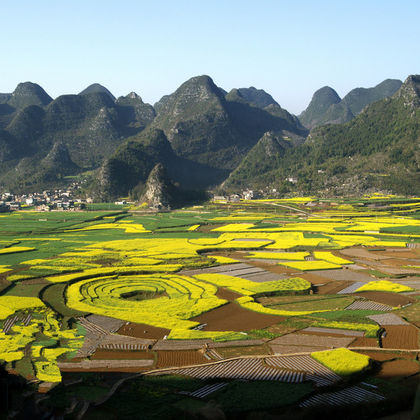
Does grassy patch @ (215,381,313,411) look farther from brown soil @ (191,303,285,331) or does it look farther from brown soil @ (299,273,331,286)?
brown soil @ (299,273,331,286)

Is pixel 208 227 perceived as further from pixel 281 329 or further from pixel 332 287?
pixel 281 329

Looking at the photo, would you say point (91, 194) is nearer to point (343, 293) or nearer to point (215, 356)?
point (343, 293)

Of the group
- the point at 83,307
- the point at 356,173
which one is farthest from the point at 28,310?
the point at 356,173

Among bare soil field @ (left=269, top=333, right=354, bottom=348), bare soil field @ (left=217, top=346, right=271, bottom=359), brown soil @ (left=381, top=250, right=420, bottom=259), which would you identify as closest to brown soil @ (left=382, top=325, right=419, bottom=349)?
bare soil field @ (left=269, top=333, right=354, bottom=348)

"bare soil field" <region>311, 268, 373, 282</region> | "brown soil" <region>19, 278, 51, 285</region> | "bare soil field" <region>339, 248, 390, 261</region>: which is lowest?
"bare soil field" <region>339, 248, 390, 261</region>

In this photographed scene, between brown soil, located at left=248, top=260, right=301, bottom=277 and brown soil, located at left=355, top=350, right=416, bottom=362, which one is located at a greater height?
brown soil, located at left=355, top=350, right=416, bottom=362

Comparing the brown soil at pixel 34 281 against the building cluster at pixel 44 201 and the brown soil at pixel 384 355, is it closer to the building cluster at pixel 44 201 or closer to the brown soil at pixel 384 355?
the brown soil at pixel 384 355

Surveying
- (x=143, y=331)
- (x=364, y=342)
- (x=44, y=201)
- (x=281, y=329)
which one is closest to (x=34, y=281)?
(x=143, y=331)
